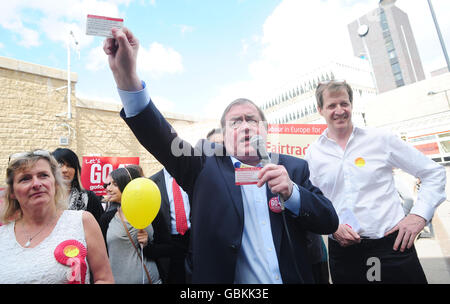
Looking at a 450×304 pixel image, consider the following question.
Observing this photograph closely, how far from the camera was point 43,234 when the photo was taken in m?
1.60

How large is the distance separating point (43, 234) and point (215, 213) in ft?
4.16

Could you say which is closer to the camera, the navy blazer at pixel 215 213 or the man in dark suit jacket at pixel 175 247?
the navy blazer at pixel 215 213

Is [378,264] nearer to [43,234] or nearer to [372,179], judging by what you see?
[372,179]

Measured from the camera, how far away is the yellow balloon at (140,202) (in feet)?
6.63

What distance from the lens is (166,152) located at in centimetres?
112

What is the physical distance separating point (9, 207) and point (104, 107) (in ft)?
31.0

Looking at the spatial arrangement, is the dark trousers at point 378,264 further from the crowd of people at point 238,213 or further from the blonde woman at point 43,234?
the blonde woman at point 43,234

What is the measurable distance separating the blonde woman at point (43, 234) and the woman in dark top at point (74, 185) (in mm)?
845

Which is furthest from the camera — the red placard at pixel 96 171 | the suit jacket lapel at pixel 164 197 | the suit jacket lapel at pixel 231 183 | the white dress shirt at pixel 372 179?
the red placard at pixel 96 171

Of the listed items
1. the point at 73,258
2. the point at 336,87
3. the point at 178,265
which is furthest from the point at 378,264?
the point at 73,258

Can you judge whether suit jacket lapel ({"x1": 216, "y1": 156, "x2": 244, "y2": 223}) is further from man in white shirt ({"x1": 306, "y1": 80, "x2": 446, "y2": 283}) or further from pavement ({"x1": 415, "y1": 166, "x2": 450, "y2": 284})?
pavement ({"x1": 415, "y1": 166, "x2": 450, "y2": 284})

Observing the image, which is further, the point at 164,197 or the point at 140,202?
the point at 164,197

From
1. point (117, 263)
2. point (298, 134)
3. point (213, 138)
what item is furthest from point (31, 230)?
point (298, 134)

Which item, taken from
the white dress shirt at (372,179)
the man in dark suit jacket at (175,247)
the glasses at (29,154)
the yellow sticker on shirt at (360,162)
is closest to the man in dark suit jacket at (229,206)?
the white dress shirt at (372,179)
